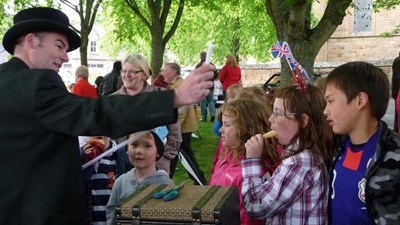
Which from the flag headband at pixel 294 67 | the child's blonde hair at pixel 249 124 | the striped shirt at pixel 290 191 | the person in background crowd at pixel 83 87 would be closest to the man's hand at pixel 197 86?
the striped shirt at pixel 290 191

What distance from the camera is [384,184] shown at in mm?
2252

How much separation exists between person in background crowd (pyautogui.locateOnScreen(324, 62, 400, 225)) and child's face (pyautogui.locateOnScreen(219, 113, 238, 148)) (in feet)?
2.72

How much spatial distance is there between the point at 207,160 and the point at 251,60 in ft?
89.7

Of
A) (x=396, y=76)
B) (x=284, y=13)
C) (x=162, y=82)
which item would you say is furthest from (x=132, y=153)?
(x=284, y=13)

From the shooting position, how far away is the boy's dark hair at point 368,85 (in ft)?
8.19

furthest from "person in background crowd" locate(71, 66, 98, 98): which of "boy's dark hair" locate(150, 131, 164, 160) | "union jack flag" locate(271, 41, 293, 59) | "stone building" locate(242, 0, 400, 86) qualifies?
"stone building" locate(242, 0, 400, 86)

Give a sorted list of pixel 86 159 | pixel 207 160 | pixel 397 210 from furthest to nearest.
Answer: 1. pixel 207 160
2. pixel 86 159
3. pixel 397 210

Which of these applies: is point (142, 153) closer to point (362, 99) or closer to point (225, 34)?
point (362, 99)

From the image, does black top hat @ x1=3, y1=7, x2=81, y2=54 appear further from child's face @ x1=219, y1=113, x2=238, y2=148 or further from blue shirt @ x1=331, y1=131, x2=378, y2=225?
blue shirt @ x1=331, y1=131, x2=378, y2=225

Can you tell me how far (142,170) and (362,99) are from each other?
65.0 inches

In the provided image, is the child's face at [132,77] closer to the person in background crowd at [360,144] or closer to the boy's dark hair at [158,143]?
the boy's dark hair at [158,143]

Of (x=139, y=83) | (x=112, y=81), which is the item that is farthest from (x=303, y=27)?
(x=139, y=83)

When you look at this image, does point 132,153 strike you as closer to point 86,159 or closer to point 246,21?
point 86,159

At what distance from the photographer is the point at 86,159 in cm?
319
